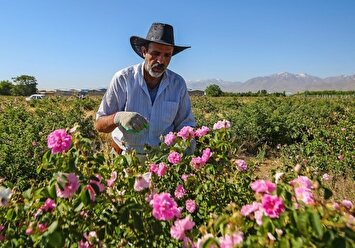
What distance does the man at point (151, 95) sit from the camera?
274cm

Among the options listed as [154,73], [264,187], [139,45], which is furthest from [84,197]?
[139,45]

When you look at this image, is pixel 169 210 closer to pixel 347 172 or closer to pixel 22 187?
pixel 22 187

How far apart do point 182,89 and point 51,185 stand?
180cm

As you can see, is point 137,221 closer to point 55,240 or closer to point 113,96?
point 55,240

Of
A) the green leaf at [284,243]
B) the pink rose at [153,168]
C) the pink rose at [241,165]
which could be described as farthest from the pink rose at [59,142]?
the pink rose at [241,165]

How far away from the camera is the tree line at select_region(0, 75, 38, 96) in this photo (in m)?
65.7

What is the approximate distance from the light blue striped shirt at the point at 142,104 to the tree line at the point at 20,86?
68.1 m

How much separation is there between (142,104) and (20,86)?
7215 cm

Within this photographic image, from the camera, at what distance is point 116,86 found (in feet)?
9.35

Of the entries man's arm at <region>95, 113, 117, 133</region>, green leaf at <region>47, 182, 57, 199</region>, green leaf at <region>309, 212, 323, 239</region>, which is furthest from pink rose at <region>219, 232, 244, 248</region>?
man's arm at <region>95, 113, 117, 133</region>

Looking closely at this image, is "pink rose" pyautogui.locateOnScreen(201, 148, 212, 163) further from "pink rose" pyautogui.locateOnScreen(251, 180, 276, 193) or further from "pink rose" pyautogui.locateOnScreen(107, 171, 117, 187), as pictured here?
"pink rose" pyautogui.locateOnScreen(251, 180, 276, 193)

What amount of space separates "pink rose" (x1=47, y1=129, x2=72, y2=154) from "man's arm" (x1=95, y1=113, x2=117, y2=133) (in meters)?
0.99

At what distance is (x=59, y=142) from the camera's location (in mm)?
1493

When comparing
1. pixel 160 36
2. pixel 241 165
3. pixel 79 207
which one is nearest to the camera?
pixel 79 207
